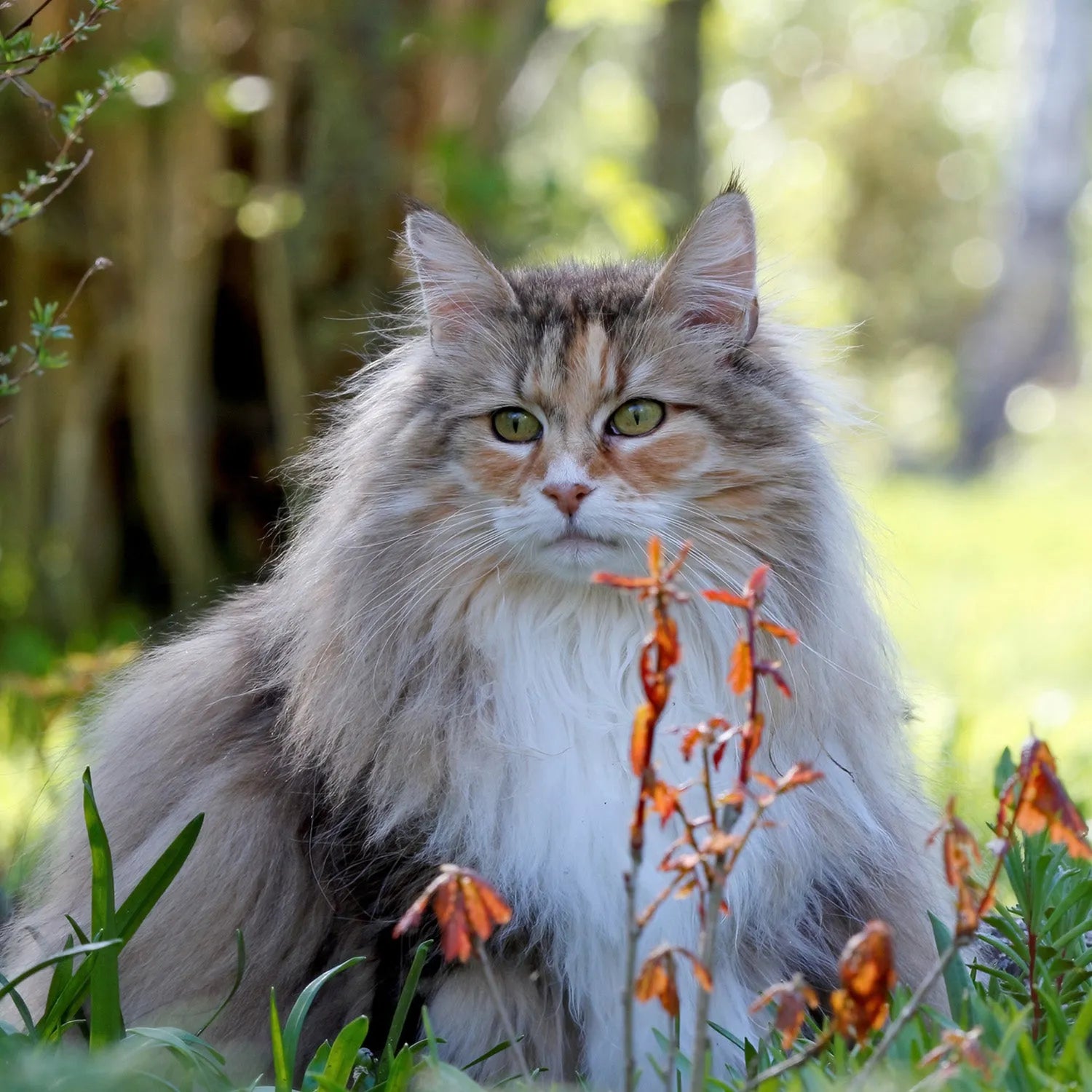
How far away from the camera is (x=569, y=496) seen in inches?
90.7

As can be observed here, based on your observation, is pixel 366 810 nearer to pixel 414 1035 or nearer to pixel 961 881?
pixel 414 1035

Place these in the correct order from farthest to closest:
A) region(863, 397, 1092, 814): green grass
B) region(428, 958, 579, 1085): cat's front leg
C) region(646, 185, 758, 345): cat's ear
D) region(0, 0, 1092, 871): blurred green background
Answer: region(0, 0, 1092, 871): blurred green background
region(863, 397, 1092, 814): green grass
region(646, 185, 758, 345): cat's ear
region(428, 958, 579, 1085): cat's front leg

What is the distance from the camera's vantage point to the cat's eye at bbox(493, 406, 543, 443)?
249 cm

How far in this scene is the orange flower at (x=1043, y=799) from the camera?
1.45m

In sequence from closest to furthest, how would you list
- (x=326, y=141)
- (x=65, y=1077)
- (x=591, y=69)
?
(x=65, y=1077)
(x=326, y=141)
(x=591, y=69)

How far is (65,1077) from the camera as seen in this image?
1.55 m

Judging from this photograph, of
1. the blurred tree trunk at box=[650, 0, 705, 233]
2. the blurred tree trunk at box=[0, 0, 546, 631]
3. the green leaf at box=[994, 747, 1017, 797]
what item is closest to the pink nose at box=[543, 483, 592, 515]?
the green leaf at box=[994, 747, 1017, 797]

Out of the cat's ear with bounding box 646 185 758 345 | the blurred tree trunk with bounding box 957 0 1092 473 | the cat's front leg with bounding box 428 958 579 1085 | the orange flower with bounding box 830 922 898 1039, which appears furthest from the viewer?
the blurred tree trunk with bounding box 957 0 1092 473

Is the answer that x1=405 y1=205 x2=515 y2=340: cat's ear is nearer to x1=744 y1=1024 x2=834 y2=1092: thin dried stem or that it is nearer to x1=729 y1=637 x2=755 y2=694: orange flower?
x1=729 y1=637 x2=755 y2=694: orange flower

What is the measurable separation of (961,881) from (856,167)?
2508 cm

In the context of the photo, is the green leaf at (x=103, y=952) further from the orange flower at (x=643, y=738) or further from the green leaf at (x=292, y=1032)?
the orange flower at (x=643, y=738)

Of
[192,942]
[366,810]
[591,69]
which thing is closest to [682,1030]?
[366,810]

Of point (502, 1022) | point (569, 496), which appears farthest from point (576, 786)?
A: point (569, 496)

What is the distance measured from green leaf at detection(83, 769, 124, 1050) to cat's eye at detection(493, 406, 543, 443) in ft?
3.15
